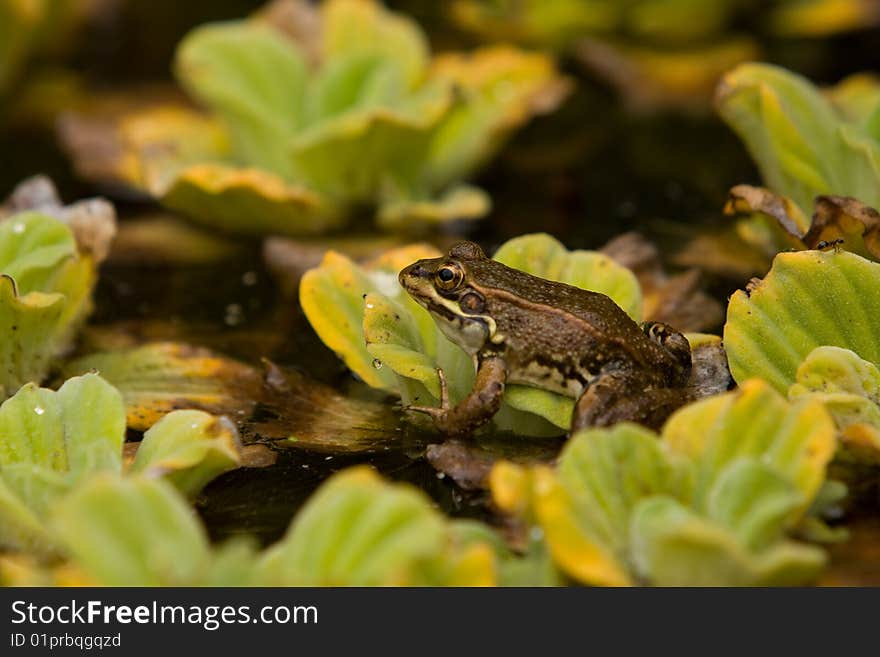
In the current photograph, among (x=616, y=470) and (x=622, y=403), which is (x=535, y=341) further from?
(x=616, y=470)

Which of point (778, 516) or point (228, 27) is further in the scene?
point (228, 27)

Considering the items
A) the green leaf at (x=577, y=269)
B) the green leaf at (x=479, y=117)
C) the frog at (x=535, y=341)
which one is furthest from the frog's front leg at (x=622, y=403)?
the green leaf at (x=479, y=117)

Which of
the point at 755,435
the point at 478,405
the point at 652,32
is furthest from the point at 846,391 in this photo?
the point at 652,32

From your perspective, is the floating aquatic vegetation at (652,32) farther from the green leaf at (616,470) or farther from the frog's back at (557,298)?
the green leaf at (616,470)

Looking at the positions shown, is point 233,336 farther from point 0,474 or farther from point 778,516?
point 778,516

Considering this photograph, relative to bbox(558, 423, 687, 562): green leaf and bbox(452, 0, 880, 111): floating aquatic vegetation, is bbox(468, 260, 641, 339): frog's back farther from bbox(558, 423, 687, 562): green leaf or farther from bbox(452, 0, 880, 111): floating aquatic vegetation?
bbox(452, 0, 880, 111): floating aquatic vegetation

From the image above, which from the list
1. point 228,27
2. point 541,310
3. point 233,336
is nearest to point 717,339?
point 541,310
